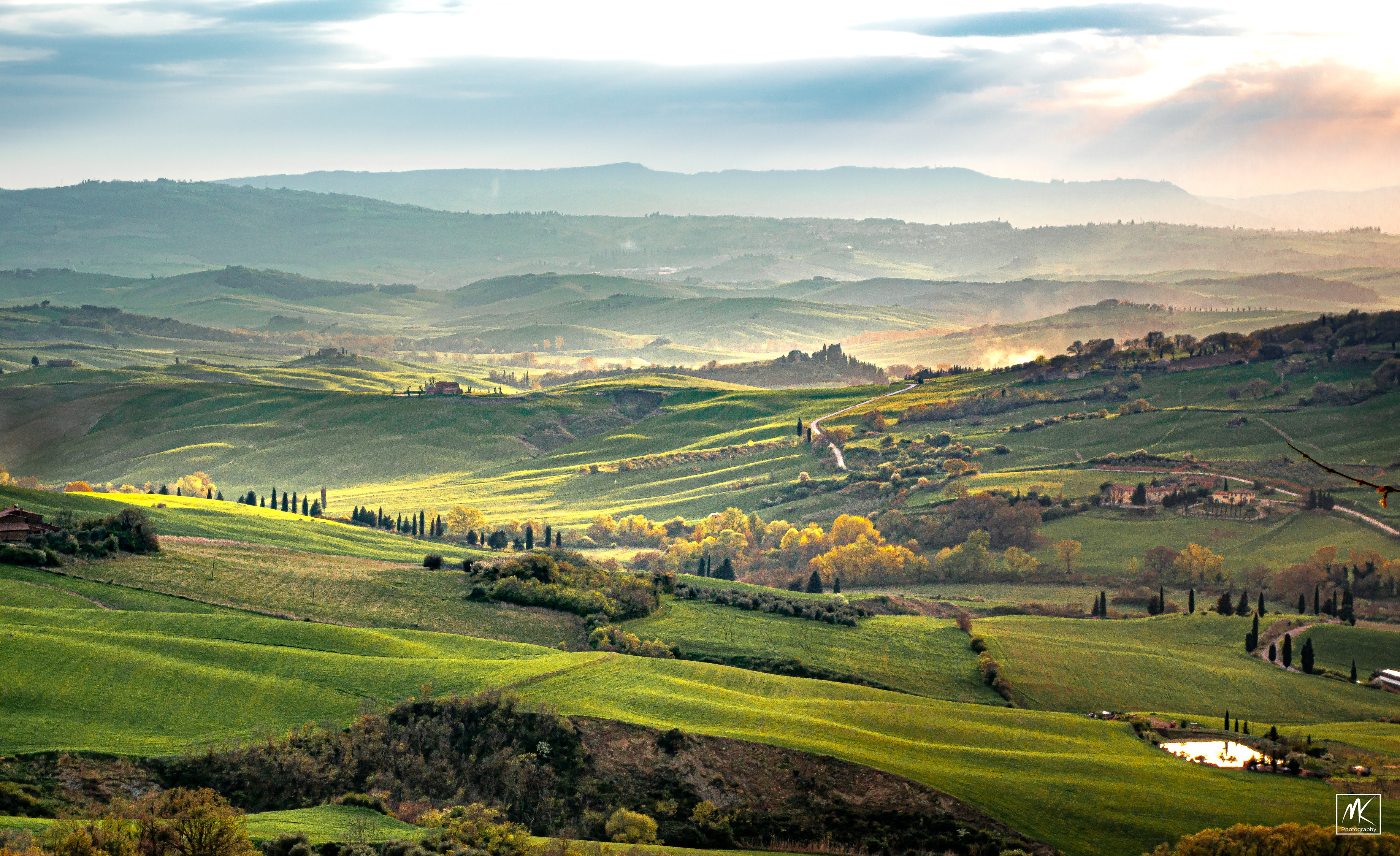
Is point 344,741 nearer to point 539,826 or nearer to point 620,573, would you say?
point 539,826

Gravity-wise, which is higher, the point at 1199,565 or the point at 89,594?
the point at 89,594

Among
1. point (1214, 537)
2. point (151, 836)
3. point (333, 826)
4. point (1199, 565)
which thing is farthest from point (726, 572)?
point (151, 836)

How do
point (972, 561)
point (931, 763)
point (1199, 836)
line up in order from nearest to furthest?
1. point (1199, 836)
2. point (931, 763)
3. point (972, 561)

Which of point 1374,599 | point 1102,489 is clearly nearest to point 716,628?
point 1374,599

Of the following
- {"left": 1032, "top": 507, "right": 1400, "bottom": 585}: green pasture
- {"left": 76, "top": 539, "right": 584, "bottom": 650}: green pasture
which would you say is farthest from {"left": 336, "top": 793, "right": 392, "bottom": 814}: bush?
{"left": 1032, "top": 507, "right": 1400, "bottom": 585}: green pasture

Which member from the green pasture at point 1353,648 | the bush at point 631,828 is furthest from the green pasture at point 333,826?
the green pasture at point 1353,648

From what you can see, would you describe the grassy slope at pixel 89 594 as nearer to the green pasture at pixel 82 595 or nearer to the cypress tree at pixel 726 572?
the green pasture at pixel 82 595

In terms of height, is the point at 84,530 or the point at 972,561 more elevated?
the point at 84,530

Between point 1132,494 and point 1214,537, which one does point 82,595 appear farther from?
point 1132,494
